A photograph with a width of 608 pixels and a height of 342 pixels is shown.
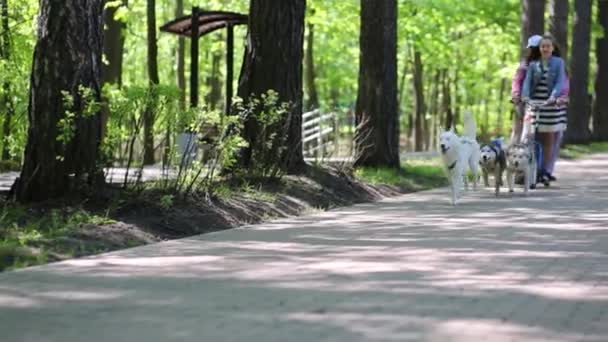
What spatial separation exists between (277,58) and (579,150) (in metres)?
16.1

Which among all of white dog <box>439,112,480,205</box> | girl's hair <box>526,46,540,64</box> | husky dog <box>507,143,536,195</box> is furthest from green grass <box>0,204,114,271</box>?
girl's hair <box>526,46,540,64</box>

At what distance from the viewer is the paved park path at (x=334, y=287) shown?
5.77m

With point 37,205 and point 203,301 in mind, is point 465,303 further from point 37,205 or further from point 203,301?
point 37,205

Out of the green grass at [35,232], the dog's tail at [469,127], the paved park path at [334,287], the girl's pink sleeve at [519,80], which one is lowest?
the paved park path at [334,287]

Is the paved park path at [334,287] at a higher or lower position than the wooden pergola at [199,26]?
lower

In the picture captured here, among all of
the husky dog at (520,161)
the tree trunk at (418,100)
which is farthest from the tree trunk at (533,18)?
the tree trunk at (418,100)

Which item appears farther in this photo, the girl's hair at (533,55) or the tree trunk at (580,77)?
the tree trunk at (580,77)

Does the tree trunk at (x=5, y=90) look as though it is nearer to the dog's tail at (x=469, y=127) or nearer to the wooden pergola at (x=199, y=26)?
the wooden pergola at (x=199, y=26)

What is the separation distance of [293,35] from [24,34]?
8.19 m

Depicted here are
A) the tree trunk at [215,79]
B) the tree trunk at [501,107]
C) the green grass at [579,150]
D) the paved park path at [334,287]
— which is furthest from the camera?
the tree trunk at [501,107]

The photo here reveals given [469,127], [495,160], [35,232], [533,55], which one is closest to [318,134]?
[533,55]

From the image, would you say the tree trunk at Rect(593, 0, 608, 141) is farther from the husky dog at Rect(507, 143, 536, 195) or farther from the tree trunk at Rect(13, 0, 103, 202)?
the tree trunk at Rect(13, 0, 103, 202)

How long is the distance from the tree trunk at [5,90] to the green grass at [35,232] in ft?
28.7

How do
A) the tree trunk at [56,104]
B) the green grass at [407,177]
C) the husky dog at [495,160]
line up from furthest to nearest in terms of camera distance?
1. the green grass at [407,177]
2. the husky dog at [495,160]
3. the tree trunk at [56,104]
